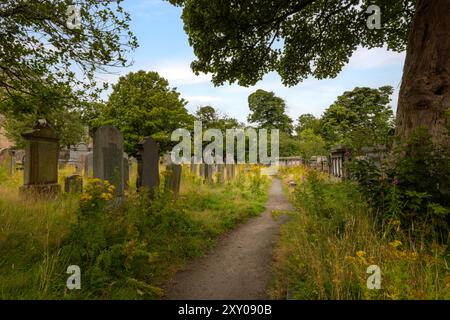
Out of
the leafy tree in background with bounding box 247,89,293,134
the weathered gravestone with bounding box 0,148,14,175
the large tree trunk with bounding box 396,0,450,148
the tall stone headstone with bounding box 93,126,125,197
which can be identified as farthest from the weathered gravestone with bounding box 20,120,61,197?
the leafy tree in background with bounding box 247,89,293,134

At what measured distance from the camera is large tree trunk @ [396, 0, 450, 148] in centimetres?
458

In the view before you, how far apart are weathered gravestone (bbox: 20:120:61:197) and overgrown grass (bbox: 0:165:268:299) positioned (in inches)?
50.1

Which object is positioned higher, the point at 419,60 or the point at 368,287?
the point at 419,60

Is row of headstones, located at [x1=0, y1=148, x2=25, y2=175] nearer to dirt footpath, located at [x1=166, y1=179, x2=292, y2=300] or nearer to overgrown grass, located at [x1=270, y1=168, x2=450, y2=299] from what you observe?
dirt footpath, located at [x1=166, y1=179, x2=292, y2=300]

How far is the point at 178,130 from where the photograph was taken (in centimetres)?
2481

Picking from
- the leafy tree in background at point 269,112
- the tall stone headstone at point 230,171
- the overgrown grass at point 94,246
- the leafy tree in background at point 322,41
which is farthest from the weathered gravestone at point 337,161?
the leafy tree in background at point 269,112

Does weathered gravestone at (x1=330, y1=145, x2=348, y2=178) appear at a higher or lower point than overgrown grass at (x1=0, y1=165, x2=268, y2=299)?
higher

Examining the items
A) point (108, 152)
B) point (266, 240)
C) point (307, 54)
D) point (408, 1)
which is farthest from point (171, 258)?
point (408, 1)

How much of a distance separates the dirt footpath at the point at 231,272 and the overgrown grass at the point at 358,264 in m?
0.27

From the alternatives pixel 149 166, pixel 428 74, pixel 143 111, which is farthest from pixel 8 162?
pixel 428 74

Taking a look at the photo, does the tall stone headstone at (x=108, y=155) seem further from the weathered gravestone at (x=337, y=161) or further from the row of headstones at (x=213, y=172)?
the weathered gravestone at (x=337, y=161)

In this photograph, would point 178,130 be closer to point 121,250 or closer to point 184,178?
point 184,178

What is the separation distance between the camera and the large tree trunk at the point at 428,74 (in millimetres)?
4582
